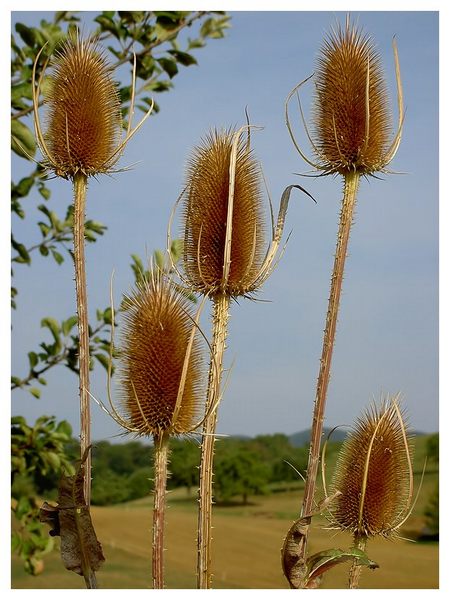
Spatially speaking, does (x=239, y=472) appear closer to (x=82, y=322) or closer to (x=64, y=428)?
(x=64, y=428)

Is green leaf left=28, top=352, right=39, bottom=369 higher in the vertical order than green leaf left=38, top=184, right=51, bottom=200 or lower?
lower

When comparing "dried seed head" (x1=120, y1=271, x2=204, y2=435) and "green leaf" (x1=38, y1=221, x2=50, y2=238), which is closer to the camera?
"dried seed head" (x1=120, y1=271, x2=204, y2=435)

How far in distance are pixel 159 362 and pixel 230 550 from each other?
4218 millimetres

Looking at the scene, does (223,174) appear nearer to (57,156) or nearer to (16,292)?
(57,156)

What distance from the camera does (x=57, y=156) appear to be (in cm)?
196

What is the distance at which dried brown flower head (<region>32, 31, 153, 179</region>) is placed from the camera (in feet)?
6.35

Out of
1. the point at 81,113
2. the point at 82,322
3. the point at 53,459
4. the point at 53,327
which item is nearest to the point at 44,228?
the point at 53,327

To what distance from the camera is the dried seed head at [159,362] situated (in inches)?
67.7

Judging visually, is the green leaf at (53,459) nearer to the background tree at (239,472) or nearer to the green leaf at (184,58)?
the green leaf at (184,58)

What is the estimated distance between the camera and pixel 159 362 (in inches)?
68.7

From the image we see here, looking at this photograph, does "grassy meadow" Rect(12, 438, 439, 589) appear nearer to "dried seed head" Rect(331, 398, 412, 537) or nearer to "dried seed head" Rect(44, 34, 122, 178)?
"dried seed head" Rect(331, 398, 412, 537)

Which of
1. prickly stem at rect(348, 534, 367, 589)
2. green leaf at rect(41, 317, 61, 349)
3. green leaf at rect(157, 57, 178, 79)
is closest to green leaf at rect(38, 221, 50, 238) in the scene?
green leaf at rect(41, 317, 61, 349)
